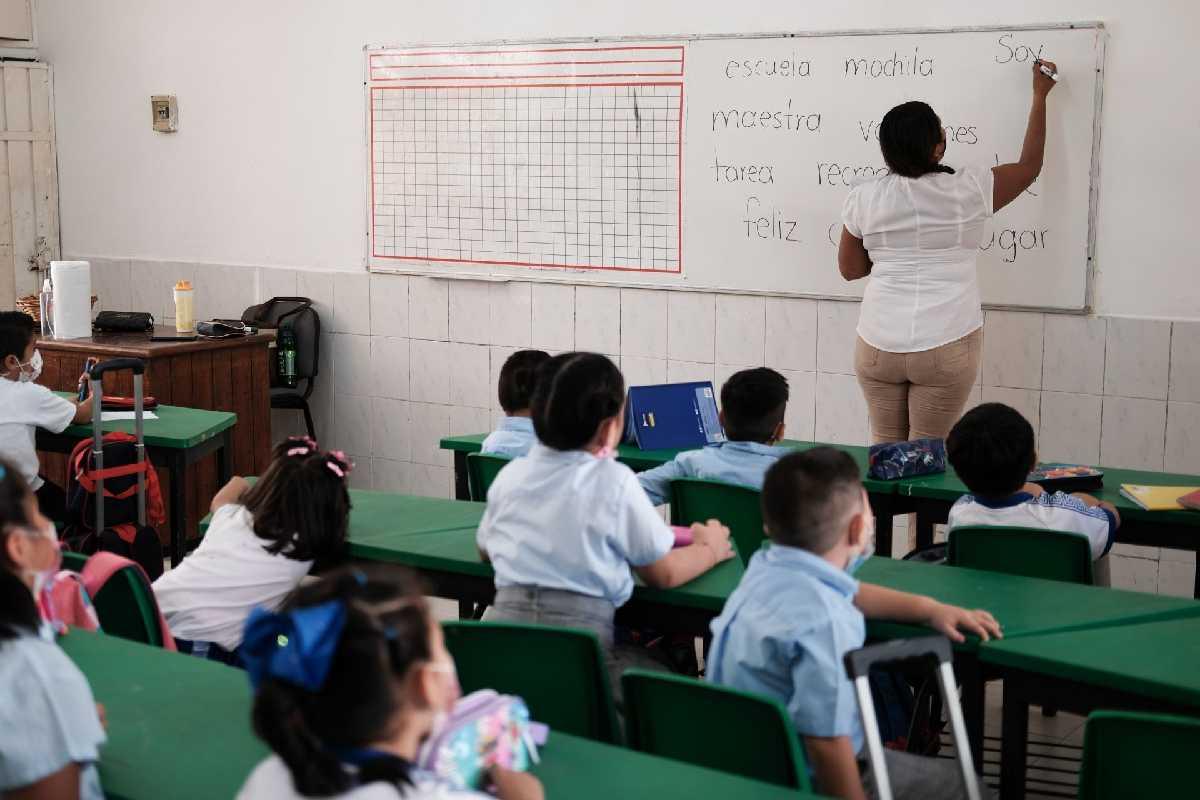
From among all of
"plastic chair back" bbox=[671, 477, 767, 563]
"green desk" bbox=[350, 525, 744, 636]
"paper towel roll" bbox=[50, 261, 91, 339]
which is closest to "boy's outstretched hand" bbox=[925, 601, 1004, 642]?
"green desk" bbox=[350, 525, 744, 636]

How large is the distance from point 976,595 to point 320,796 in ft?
5.65

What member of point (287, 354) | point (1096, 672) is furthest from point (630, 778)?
point (287, 354)

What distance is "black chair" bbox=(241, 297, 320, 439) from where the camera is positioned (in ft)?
23.1

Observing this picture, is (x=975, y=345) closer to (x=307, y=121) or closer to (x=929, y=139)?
(x=929, y=139)

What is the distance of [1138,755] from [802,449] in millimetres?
1699

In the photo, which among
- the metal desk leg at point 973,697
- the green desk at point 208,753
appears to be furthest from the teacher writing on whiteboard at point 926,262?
the green desk at point 208,753

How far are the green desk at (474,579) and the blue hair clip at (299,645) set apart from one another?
1498mm

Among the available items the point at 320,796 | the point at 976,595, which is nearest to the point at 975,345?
the point at 976,595

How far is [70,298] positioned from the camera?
246 inches

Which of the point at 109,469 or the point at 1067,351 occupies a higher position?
the point at 1067,351

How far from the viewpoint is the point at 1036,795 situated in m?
3.57

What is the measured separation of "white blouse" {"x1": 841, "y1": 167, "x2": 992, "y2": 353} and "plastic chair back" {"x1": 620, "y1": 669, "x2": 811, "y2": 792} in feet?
9.92

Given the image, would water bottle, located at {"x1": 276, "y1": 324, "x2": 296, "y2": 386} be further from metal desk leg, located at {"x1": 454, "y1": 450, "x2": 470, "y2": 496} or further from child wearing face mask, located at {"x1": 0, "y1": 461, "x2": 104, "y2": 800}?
child wearing face mask, located at {"x1": 0, "y1": 461, "x2": 104, "y2": 800}

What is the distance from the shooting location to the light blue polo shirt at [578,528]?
2.90 m
